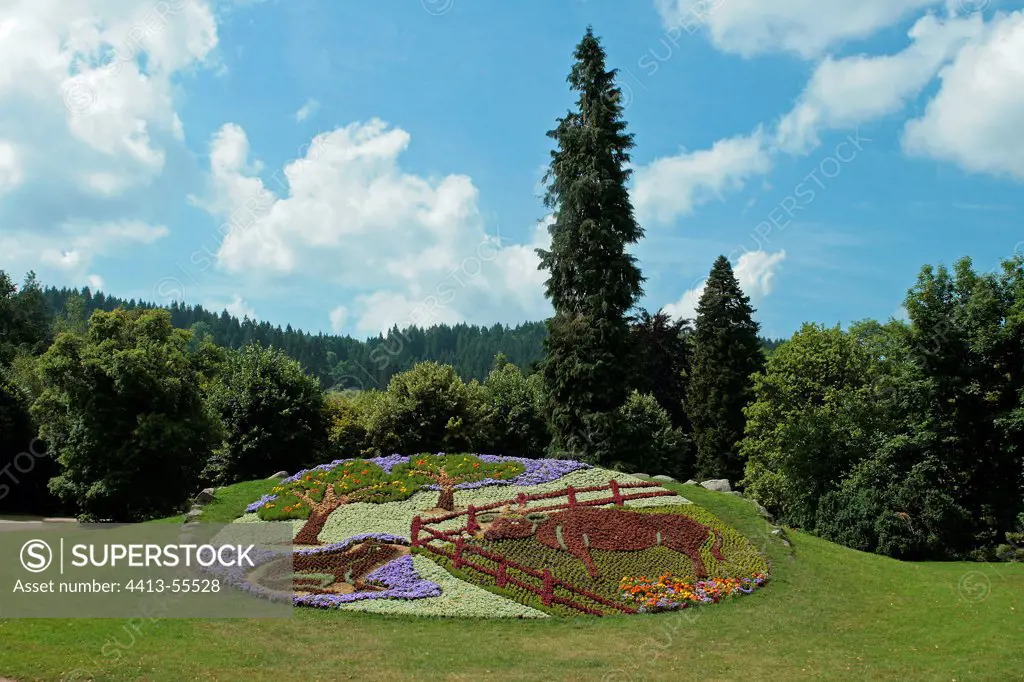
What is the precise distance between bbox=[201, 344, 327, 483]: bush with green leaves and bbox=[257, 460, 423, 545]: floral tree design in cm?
710

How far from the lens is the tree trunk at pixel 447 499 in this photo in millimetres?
22000

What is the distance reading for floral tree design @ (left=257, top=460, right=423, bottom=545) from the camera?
21422 millimetres

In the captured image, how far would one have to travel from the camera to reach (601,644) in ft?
46.7

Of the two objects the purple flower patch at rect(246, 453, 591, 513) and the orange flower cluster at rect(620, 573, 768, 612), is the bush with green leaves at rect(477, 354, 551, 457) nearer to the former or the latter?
the purple flower patch at rect(246, 453, 591, 513)

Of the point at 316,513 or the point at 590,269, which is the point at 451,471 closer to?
the point at 316,513

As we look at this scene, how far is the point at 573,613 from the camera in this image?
16188 mm

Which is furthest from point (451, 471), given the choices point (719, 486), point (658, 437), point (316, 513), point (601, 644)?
point (658, 437)

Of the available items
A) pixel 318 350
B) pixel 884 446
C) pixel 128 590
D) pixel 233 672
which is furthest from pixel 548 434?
pixel 318 350

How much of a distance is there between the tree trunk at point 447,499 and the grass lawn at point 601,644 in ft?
21.6

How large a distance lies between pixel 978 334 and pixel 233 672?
2592 centimetres

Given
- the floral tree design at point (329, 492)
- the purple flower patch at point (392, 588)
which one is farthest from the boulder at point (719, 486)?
the purple flower patch at point (392, 588)

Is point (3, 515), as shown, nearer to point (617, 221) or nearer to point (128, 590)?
point (128, 590)

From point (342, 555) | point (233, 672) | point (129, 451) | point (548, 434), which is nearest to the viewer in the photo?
point (233, 672)

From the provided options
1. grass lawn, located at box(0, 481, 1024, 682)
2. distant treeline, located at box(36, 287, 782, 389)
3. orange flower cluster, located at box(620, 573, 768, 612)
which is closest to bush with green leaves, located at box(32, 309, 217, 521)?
grass lawn, located at box(0, 481, 1024, 682)
